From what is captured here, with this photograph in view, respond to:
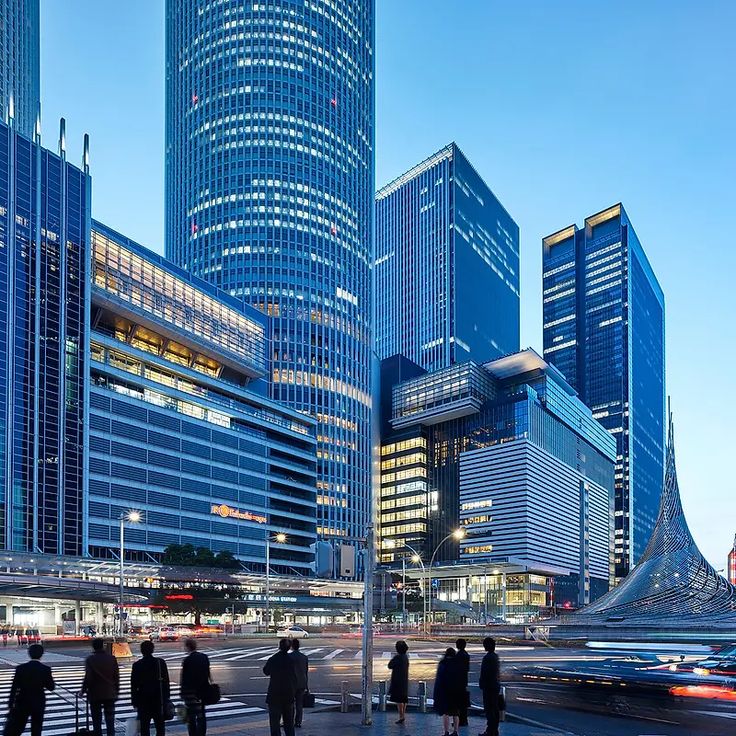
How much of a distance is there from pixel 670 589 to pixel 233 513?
224 feet

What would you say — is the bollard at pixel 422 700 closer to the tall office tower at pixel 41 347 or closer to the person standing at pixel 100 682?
the person standing at pixel 100 682

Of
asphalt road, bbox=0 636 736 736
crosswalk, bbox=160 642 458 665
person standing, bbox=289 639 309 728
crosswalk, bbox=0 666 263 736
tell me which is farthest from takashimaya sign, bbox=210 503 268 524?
person standing, bbox=289 639 309 728

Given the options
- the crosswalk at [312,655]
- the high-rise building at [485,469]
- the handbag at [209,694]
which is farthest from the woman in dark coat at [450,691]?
the high-rise building at [485,469]

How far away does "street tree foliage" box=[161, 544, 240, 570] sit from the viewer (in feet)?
343

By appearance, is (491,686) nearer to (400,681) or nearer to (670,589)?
(400,681)

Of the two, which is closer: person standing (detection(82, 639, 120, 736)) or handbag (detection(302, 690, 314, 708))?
person standing (detection(82, 639, 120, 736))

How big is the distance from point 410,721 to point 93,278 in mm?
101976

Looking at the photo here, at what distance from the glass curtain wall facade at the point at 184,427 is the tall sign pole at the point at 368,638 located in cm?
9027

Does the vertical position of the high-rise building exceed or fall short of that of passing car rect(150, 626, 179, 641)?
it exceeds it

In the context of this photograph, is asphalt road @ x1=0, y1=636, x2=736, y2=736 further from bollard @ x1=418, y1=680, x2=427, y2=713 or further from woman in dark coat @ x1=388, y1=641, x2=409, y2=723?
bollard @ x1=418, y1=680, x2=427, y2=713

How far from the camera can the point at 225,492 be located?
130m

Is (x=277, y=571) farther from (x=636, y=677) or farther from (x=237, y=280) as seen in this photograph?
(x=636, y=677)

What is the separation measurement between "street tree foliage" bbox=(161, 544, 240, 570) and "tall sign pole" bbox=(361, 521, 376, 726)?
287 ft

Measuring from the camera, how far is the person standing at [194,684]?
47.8ft
